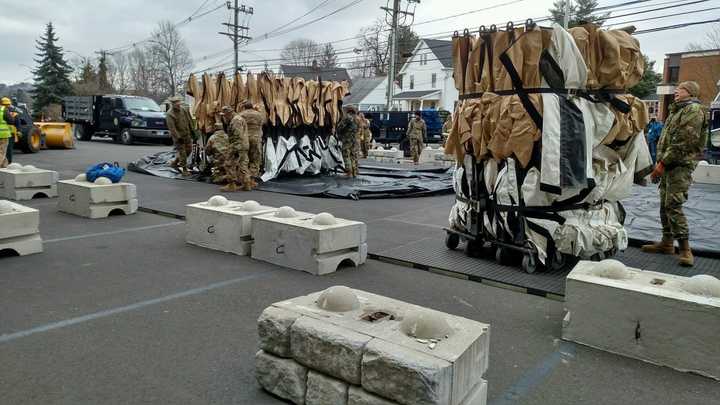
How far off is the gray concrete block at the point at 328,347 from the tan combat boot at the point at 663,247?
18.8 ft

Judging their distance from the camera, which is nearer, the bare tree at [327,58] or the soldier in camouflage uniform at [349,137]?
the soldier in camouflage uniform at [349,137]

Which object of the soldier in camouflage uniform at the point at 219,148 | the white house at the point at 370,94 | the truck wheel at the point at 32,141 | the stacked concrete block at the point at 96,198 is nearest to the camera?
the stacked concrete block at the point at 96,198

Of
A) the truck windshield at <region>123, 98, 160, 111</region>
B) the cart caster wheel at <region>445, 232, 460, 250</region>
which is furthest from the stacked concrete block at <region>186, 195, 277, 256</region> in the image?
the truck windshield at <region>123, 98, 160, 111</region>

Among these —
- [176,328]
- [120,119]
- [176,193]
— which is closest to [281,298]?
[176,328]

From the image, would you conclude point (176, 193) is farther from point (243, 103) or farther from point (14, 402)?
point (14, 402)

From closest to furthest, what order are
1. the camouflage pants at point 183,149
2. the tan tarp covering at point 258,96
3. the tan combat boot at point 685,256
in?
the tan combat boot at point 685,256
the tan tarp covering at point 258,96
the camouflage pants at point 183,149

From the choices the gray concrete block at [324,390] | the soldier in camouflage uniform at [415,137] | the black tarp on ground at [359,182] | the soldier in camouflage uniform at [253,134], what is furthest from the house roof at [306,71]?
the gray concrete block at [324,390]

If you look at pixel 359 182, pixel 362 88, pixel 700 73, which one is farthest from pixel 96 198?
pixel 362 88

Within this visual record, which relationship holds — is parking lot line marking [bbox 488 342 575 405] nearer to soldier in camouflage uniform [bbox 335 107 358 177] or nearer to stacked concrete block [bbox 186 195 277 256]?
stacked concrete block [bbox 186 195 277 256]

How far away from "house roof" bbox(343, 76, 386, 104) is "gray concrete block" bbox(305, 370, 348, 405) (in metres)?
65.9

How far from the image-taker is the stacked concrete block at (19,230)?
6.34 metres

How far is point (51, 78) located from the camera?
50.3 metres

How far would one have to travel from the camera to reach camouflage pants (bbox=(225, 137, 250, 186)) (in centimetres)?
1209

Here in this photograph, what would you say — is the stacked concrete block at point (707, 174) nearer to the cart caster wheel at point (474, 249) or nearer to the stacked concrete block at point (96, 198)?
the cart caster wheel at point (474, 249)
